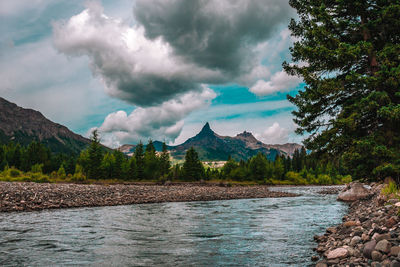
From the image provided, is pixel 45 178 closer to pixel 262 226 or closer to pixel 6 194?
pixel 6 194

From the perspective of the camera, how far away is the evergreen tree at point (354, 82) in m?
15.3

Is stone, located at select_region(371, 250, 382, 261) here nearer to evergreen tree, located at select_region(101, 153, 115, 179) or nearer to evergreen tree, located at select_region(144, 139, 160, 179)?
evergreen tree, located at select_region(101, 153, 115, 179)

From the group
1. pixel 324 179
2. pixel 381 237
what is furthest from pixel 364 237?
pixel 324 179

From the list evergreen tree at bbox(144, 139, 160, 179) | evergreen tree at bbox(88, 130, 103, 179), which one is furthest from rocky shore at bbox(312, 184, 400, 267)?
A: evergreen tree at bbox(144, 139, 160, 179)

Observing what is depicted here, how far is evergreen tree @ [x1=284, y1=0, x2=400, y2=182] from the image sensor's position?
15336mm

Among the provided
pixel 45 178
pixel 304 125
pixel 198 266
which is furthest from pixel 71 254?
pixel 45 178

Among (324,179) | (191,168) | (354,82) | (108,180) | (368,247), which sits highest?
(354,82)

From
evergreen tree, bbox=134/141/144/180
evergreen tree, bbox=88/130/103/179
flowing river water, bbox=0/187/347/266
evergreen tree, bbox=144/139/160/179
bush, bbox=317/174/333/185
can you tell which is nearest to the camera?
flowing river water, bbox=0/187/347/266

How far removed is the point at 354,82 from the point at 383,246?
12619 mm

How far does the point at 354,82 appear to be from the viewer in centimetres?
1658

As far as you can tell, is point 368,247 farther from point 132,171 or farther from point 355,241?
point 132,171

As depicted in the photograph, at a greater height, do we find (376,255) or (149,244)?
(376,255)

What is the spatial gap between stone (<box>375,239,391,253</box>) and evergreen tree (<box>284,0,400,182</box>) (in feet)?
30.3

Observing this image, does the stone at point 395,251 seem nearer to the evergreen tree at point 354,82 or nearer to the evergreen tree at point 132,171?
the evergreen tree at point 354,82
